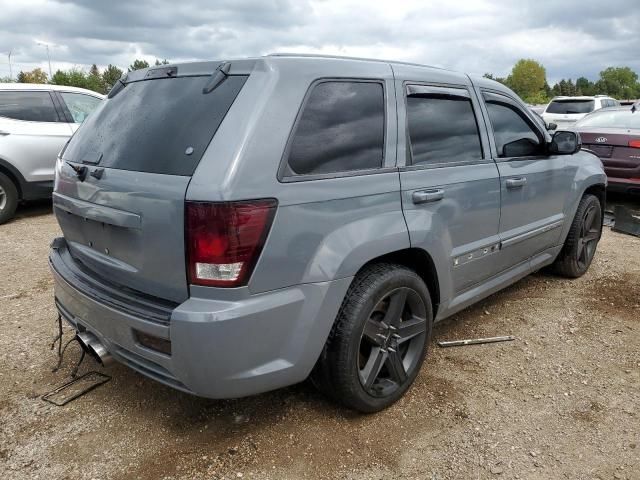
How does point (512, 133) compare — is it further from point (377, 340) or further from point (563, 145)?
point (377, 340)

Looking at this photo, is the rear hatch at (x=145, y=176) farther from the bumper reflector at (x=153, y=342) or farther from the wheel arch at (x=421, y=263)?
the wheel arch at (x=421, y=263)

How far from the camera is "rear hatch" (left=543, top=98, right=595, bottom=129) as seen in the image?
556 inches

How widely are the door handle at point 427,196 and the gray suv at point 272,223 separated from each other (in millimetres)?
20

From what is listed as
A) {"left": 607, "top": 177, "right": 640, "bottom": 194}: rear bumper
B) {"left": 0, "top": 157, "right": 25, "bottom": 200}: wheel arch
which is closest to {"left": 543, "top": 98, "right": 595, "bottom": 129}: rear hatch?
{"left": 607, "top": 177, "right": 640, "bottom": 194}: rear bumper

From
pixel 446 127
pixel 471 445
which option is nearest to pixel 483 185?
pixel 446 127

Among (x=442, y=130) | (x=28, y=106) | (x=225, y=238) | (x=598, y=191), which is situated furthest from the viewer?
(x=28, y=106)

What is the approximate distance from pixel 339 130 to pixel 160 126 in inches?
31.8

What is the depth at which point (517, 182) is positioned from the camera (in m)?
3.49

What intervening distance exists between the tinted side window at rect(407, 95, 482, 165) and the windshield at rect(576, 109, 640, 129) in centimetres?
582

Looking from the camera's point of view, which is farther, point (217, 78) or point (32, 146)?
point (32, 146)

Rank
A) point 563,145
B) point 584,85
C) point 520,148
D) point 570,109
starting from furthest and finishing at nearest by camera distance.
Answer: point 584,85 < point 570,109 < point 563,145 < point 520,148

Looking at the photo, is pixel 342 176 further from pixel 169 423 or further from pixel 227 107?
pixel 169 423

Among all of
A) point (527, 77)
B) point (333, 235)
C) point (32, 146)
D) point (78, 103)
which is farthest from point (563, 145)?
point (527, 77)

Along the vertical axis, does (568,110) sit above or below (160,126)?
below
